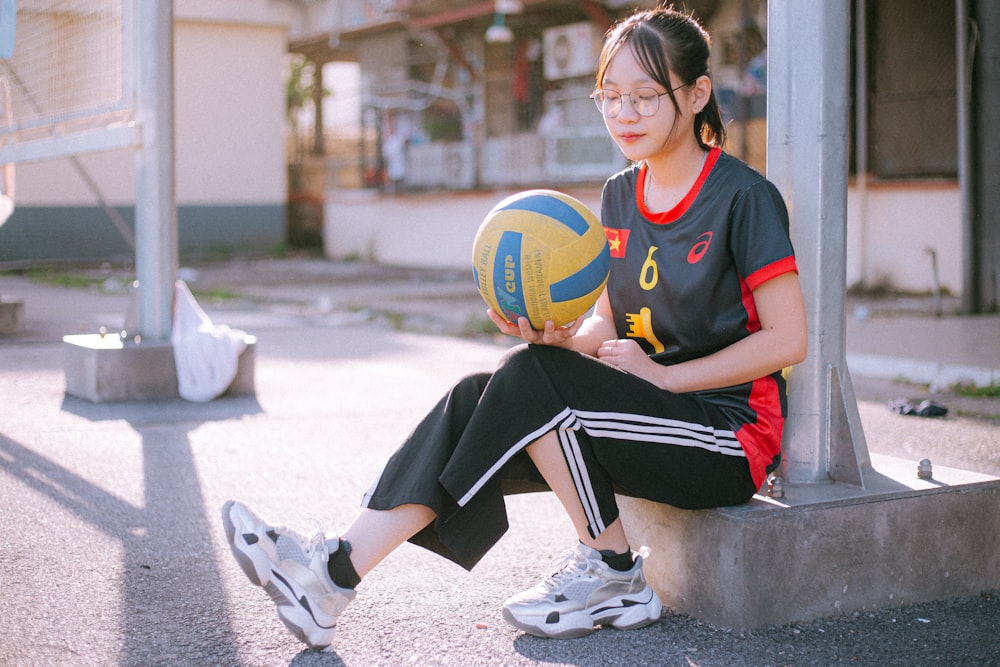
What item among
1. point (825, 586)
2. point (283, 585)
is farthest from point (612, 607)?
point (283, 585)

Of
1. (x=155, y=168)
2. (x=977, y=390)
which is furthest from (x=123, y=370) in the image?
(x=977, y=390)

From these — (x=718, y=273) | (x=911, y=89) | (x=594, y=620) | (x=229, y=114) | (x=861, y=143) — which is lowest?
(x=594, y=620)

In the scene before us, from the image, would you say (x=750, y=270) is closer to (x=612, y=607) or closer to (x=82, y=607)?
(x=612, y=607)

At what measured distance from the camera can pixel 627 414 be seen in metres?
2.44

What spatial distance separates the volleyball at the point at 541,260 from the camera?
8.23 feet

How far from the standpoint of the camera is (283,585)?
241 centimetres

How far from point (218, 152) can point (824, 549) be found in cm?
2059

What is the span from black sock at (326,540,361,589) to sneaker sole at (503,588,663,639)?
38 centimetres

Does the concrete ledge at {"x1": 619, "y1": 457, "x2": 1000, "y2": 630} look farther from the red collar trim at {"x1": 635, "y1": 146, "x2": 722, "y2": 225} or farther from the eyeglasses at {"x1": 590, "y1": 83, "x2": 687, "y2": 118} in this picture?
the eyeglasses at {"x1": 590, "y1": 83, "x2": 687, "y2": 118}

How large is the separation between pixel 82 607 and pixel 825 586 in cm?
184

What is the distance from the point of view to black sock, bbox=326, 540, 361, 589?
8.03 ft

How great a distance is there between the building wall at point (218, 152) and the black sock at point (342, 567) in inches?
724

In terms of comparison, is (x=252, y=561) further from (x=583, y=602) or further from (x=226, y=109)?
(x=226, y=109)

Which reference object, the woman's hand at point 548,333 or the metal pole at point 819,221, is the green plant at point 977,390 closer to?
the metal pole at point 819,221
